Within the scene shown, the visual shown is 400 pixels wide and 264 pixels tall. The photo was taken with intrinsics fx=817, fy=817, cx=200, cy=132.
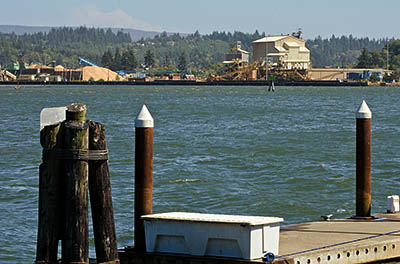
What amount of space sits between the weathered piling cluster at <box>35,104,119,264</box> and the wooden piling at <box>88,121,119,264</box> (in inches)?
0.5

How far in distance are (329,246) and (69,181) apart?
3.81 m

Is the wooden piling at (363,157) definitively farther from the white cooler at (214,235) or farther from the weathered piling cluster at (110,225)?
the white cooler at (214,235)

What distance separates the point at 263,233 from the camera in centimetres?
989

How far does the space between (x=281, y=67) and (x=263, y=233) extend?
626 ft

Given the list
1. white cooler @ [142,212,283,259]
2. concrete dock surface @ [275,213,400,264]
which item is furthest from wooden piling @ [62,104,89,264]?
concrete dock surface @ [275,213,400,264]

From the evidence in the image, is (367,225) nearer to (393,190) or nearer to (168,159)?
(393,190)

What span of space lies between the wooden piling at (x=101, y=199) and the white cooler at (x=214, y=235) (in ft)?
2.40

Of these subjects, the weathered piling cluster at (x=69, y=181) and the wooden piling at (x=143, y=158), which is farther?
the wooden piling at (x=143, y=158)

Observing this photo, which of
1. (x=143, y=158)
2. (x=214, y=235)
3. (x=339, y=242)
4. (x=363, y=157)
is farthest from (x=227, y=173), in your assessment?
(x=214, y=235)

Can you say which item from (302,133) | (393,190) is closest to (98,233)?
(393,190)

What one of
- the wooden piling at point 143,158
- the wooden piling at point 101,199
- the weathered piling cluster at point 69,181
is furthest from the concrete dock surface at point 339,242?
the weathered piling cluster at point 69,181

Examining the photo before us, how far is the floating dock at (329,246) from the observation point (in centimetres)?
1023

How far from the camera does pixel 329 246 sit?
11008 millimetres

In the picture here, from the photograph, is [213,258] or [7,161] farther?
[7,161]
